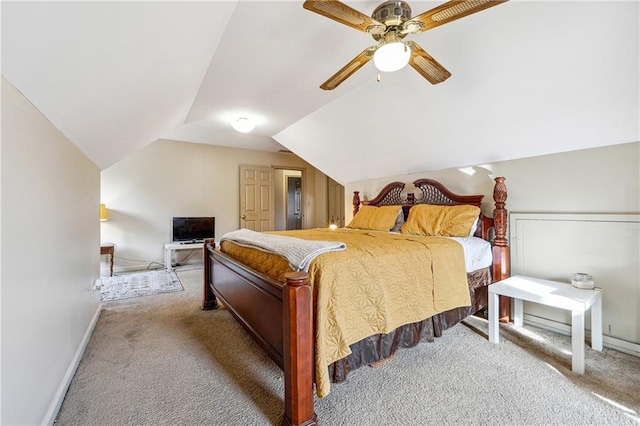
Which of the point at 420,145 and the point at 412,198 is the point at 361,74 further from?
the point at 412,198

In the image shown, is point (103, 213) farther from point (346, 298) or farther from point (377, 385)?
point (377, 385)


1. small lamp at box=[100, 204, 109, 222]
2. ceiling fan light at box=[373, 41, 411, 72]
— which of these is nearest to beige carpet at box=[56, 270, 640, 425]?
ceiling fan light at box=[373, 41, 411, 72]

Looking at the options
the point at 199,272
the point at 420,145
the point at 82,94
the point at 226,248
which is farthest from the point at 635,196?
the point at 199,272

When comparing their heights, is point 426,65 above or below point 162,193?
above

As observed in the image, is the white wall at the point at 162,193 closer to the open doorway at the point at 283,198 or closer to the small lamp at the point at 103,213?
the small lamp at the point at 103,213

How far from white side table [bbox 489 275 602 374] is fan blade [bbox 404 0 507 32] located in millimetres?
1951

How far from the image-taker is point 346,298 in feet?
5.08

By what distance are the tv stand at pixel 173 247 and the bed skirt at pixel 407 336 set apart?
4.31 metres

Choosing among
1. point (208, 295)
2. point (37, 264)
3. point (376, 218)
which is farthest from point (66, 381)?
point (376, 218)

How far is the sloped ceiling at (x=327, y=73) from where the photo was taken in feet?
3.87

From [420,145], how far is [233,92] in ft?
7.49

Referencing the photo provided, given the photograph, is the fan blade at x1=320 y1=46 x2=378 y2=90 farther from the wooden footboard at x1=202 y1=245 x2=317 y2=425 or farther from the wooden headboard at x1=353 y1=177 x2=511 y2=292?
the wooden headboard at x1=353 y1=177 x2=511 y2=292

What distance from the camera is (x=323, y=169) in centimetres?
504

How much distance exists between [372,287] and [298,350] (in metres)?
0.60
